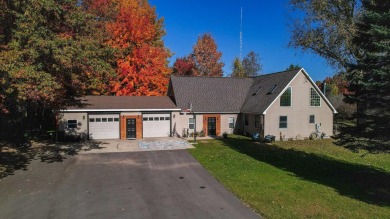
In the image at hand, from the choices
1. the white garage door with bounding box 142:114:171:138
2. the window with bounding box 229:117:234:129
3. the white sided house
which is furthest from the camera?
the window with bounding box 229:117:234:129

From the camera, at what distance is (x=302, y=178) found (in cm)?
1518

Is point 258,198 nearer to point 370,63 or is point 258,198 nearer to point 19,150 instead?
point 370,63

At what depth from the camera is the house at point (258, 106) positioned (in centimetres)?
2844

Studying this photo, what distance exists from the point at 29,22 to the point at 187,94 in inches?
748

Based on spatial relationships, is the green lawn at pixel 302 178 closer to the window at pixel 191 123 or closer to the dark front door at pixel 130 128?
the window at pixel 191 123

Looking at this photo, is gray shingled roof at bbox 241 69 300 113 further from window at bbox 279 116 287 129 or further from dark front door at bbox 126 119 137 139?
dark front door at bbox 126 119 137 139

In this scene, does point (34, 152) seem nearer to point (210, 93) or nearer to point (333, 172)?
point (210, 93)

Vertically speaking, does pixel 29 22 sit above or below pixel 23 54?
above

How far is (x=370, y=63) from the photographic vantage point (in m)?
13.4

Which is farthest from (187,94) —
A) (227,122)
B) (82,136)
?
(82,136)

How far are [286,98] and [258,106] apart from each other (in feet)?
9.31

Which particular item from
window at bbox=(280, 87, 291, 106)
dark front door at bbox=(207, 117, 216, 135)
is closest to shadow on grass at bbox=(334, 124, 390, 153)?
window at bbox=(280, 87, 291, 106)

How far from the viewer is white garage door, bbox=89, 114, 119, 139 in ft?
90.3

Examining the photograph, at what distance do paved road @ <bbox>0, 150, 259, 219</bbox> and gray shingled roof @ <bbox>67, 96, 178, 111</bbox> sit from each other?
31.0 ft
